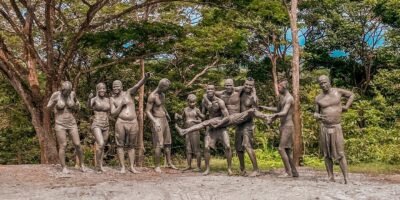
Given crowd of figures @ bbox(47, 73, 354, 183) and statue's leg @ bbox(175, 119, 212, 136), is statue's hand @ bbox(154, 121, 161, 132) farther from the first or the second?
statue's leg @ bbox(175, 119, 212, 136)

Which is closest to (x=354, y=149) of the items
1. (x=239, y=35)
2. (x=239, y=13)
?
(x=239, y=35)

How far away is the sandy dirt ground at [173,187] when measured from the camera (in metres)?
9.06

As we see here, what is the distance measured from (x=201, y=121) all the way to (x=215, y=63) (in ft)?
31.2

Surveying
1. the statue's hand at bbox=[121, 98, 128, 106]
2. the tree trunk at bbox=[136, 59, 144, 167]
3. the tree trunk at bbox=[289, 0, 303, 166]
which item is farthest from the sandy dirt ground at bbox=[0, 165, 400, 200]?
the tree trunk at bbox=[136, 59, 144, 167]

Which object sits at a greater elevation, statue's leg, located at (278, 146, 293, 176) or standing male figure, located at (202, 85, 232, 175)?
standing male figure, located at (202, 85, 232, 175)

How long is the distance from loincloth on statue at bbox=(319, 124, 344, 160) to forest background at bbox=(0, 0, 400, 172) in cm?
571

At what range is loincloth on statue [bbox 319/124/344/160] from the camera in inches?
421

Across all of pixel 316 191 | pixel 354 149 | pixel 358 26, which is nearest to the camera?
pixel 316 191

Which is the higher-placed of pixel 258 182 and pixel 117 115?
pixel 117 115

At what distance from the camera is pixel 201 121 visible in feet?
44.9

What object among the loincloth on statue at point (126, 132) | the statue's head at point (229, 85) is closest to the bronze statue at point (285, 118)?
the statue's head at point (229, 85)

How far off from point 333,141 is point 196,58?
11.7m

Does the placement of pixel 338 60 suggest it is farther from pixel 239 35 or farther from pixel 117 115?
pixel 117 115

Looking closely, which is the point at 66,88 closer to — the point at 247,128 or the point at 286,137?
the point at 247,128
